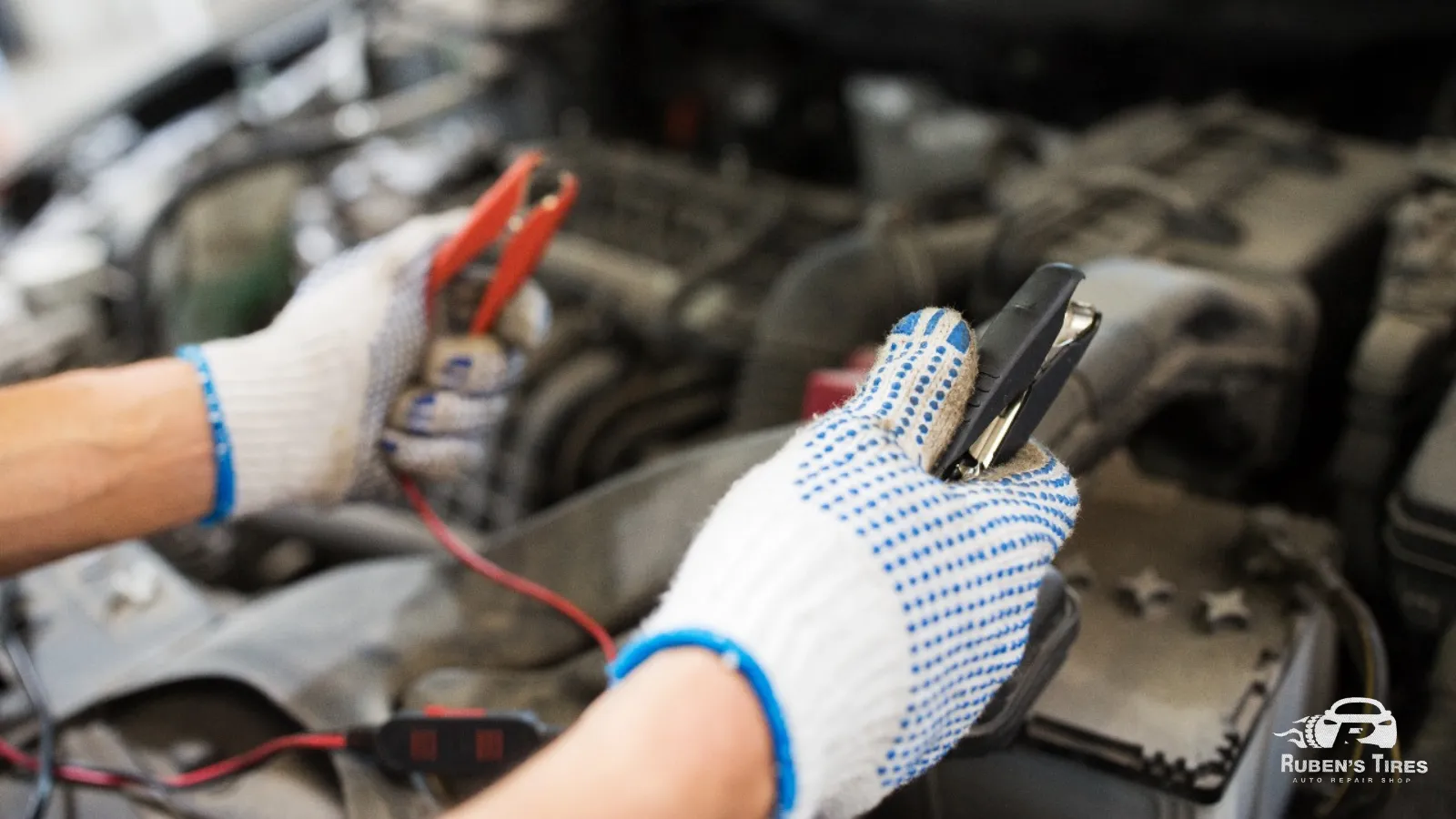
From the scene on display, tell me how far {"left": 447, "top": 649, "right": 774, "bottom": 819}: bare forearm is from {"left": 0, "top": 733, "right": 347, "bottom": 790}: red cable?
1.10ft

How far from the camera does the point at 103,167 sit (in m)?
1.46

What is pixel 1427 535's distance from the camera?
69 centimetres

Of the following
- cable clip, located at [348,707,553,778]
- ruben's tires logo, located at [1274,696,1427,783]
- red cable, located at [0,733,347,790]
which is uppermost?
cable clip, located at [348,707,553,778]

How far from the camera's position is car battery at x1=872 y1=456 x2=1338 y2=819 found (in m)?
0.61

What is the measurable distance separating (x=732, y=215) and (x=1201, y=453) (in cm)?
76

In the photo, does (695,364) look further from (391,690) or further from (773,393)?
(391,690)

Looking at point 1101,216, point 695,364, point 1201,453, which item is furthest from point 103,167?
point 1201,453

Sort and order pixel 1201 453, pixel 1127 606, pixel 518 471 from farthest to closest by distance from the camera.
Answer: pixel 518 471
pixel 1201 453
pixel 1127 606

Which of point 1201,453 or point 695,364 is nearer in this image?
point 1201,453

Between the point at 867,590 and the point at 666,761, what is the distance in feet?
0.33

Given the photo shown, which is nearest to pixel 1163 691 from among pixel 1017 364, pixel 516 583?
pixel 1017 364

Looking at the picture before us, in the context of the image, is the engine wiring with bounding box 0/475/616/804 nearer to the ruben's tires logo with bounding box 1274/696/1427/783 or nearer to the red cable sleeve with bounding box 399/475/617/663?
the red cable sleeve with bounding box 399/475/617/663

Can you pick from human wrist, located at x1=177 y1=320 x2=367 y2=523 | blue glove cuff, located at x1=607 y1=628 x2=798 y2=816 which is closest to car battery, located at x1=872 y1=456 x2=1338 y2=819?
blue glove cuff, located at x1=607 y1=628 x2=798 y2=816

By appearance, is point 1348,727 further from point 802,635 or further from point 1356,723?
point 802,635
